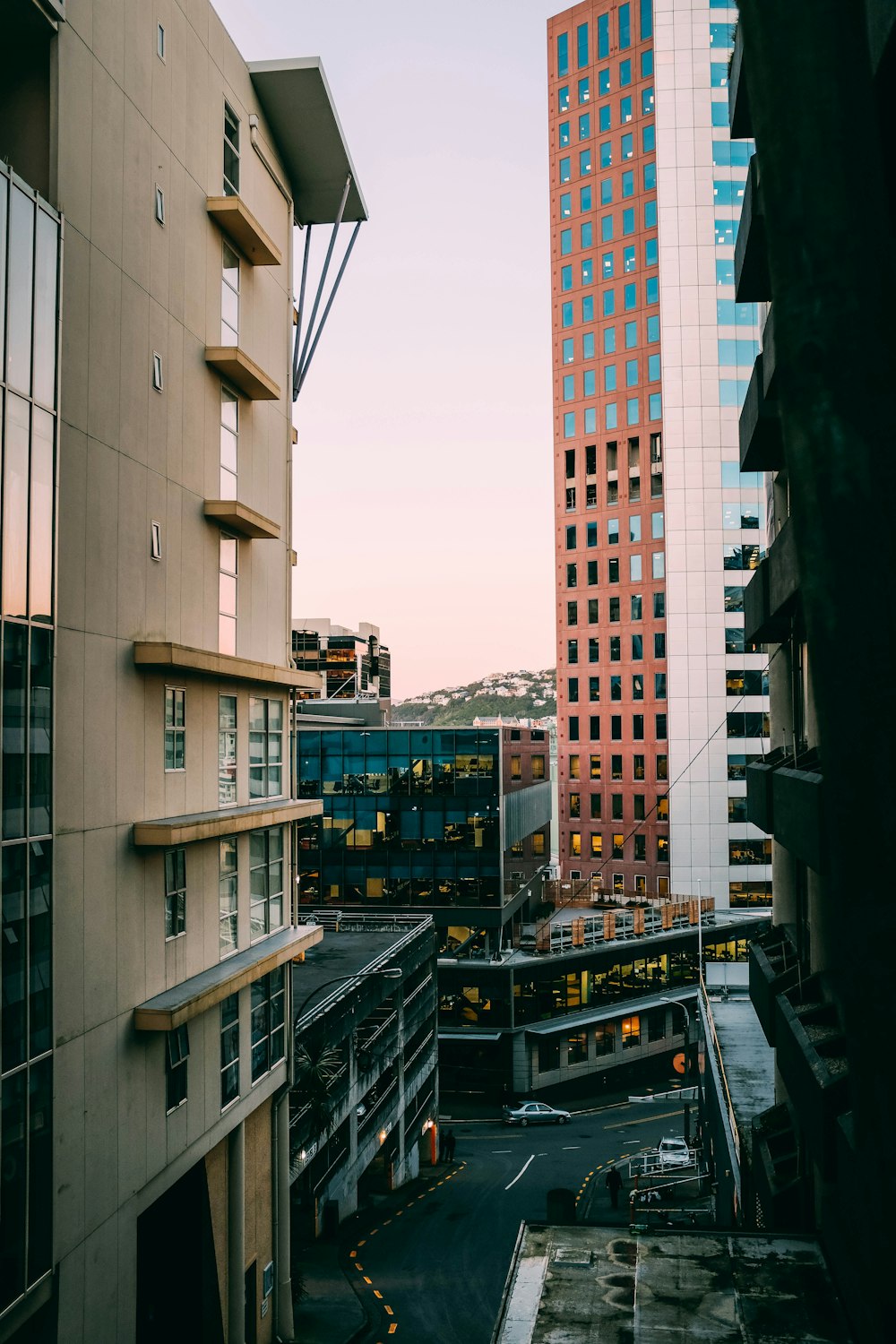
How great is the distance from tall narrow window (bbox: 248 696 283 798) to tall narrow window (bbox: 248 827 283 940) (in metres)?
1.15

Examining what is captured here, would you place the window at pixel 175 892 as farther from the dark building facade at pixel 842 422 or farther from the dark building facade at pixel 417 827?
the dark building facade at pixel 417 827

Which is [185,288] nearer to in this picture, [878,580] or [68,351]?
[68,351]

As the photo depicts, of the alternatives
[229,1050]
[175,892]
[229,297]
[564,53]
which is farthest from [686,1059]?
[564,53]

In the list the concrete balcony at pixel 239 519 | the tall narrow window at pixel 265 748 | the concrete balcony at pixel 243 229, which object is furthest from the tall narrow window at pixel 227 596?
the concrete balcony at pixel 243 229

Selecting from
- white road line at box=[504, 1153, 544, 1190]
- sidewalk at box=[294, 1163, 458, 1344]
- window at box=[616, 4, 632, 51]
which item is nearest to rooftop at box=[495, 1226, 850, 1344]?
sidewalk at box=[294, 1163, 458, 1344]

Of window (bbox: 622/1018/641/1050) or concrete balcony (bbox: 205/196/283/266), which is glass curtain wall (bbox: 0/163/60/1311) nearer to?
concrete balcony (bbox: 205/196/283/266)

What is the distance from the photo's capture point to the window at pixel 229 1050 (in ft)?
79.8

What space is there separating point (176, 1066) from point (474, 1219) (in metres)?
27.8

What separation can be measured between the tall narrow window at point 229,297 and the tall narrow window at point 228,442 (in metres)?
1.42

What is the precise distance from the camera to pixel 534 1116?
62250 millimetres

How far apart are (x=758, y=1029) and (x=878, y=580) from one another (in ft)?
126

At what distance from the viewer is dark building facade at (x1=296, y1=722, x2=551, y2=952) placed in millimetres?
71875

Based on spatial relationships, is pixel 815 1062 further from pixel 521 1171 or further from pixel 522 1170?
pixel 522 1170

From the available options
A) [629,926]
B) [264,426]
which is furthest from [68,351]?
[629,926]
